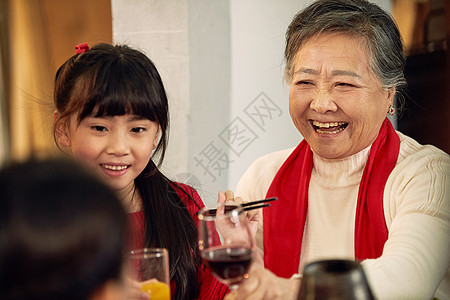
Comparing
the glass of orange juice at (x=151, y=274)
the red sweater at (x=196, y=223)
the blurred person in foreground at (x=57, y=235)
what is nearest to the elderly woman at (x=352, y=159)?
the red sweater at (x=196, y=223)

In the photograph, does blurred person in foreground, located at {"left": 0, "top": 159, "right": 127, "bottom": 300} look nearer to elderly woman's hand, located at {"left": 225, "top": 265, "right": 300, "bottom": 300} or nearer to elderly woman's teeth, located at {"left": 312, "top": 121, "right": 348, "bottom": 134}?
elderly woman's hand, located at {"left": 225, "top": 265, "right": 300, "bottom": 300}

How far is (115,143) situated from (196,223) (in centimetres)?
46

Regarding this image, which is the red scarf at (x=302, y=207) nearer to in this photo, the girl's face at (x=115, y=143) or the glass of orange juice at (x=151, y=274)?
the girl's face at (x=115, y=143)

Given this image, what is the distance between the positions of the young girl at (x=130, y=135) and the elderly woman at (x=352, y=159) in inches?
18.0

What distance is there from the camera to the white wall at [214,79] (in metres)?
2.64

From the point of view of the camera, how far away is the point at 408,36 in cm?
236

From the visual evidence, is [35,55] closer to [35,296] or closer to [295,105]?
[295,105]

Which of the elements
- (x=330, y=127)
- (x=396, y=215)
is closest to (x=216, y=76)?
(x=330, y=127)

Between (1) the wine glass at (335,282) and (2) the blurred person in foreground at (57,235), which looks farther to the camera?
(1) the wine glass at (335,282)

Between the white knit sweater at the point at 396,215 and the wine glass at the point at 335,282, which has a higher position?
the wine glass at the point at 335,282

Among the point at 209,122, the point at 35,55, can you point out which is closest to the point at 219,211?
the point at 209,122

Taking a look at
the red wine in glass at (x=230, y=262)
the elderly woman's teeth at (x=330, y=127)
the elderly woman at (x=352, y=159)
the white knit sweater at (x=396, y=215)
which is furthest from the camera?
the elderly woman's teeth at (x=330, y=127)

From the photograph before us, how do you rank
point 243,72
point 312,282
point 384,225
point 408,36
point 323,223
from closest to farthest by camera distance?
point 312,282 → point 384,225 → point 323,223 → point 408,36 → point 243,72

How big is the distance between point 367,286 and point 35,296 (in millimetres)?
504
